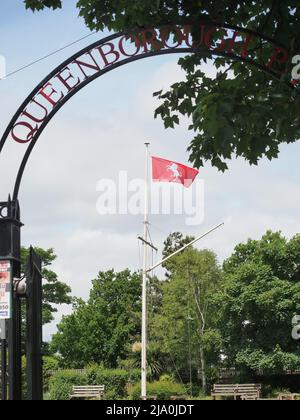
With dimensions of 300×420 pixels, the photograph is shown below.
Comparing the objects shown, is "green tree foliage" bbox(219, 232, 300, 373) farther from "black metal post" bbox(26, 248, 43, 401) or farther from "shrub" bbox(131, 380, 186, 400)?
"black metal post" bbox(26, 248, 43, 401)

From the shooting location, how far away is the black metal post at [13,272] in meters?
7.02

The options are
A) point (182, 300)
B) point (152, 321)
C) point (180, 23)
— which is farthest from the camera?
point (152, 321)

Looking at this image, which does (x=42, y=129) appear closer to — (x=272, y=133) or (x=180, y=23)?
(x=180, y=23)

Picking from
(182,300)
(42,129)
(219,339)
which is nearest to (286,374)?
(219,339)

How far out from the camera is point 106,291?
2496 inches

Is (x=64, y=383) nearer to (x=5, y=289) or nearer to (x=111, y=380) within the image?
(x=111, y=380)

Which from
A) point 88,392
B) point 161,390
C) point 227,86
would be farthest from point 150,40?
point 161,390

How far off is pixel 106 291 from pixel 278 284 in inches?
875

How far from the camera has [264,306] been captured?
4447 centimetres

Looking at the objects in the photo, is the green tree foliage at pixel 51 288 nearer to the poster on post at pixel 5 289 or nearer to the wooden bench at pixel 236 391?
the wooden bench at pixel 236 391

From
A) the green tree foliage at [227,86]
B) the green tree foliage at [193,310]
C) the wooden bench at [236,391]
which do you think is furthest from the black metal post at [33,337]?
the green tree foliage at [193,310]

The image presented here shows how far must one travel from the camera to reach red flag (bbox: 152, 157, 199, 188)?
26.1m

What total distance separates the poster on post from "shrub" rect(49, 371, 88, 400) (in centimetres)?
3289

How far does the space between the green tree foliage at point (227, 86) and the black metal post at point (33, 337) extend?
2.55 metres
